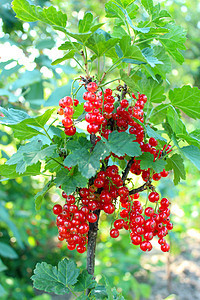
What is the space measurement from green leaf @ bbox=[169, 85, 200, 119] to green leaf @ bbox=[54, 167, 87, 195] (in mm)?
228

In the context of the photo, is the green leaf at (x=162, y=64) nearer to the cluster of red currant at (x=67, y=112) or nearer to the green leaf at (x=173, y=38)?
the green leaf at (x=173, y=38)

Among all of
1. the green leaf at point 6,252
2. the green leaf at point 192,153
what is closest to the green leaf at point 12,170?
the green leaf at point 192,153

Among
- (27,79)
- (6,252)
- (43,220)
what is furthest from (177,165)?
(43,220)

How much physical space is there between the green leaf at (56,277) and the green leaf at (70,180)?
0.20 m

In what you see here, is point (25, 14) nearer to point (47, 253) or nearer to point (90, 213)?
point (90, 213)

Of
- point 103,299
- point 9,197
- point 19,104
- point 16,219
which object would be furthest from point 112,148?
point 9,197

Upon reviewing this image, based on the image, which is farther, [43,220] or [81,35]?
[43,220]

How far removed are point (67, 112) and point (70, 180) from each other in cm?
11

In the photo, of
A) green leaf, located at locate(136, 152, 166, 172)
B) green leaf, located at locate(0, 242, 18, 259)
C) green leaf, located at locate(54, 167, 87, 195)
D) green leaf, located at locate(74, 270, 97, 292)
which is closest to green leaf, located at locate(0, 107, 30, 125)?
green leaf, located at locate(54, 167, 87, 195)

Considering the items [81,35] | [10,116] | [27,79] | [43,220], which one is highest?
[27,79]

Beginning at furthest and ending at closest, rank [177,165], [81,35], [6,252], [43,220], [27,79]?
[43,220]
[6,252]
[27,79]
[177,165]
[81,35]

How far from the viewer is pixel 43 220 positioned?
1789 mm

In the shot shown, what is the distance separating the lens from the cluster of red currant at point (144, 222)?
492 millimetres

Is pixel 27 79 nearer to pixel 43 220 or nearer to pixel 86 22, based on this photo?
pixel 86 22
